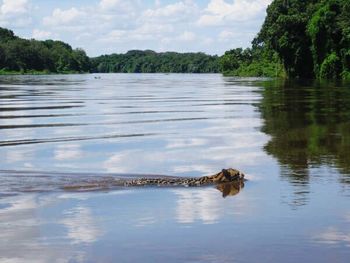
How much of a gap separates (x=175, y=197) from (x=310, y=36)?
3511 inches

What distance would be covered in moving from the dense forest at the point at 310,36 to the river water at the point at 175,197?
6913 centimetres

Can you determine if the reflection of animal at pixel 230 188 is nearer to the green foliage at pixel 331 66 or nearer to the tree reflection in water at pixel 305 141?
the tree reflection in water at pixel 305 141

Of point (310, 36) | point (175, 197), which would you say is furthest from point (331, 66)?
point (175, 197)

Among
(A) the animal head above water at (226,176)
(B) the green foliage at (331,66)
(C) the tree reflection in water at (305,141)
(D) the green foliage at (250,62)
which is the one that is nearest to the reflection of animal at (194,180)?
(A) the animal head above water at (226,176)

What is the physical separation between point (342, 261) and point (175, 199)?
14.2ft

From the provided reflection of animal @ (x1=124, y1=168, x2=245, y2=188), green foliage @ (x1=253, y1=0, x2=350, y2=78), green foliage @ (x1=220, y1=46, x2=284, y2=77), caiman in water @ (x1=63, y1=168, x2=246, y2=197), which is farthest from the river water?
green foliage @ (x1=220, y1=46, x2=284, y2=77)

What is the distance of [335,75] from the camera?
3647 inches

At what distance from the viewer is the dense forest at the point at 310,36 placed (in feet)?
300

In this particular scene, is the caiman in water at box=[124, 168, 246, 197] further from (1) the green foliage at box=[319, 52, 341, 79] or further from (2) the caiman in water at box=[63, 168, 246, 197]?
(1) the green foliage at box=[319, 52, 341, 79]

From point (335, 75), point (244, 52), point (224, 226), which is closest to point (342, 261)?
point (224, 226)

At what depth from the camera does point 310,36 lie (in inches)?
3846

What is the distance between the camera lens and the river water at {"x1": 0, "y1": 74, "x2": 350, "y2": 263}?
8781mm

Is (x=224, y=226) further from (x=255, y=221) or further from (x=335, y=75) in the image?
(x=335, y=75)

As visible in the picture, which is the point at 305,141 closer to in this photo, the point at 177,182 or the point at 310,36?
the point at 177,182
